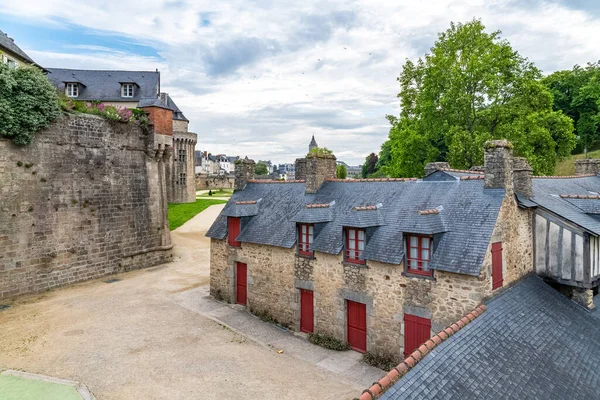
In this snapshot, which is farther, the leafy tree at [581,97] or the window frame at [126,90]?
the leafy tree at [581,97]

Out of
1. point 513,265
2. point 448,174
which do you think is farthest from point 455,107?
point 513,265

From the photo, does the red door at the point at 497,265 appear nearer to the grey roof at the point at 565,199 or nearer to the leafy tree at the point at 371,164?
the grey roof at the point at 565,199

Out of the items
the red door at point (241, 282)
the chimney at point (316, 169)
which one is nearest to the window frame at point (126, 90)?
the red door at point (241, 282)

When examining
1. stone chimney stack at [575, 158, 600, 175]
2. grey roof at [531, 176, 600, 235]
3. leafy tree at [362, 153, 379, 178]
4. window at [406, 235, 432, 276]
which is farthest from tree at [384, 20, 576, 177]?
leafy tree at [362, 153, 379, 178]

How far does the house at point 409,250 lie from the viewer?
8.29 meters

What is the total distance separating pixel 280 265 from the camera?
11.8m

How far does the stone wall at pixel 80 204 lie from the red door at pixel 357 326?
40.6ft

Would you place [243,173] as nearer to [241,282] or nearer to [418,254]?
[241,282]

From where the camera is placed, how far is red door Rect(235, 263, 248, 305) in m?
13.3

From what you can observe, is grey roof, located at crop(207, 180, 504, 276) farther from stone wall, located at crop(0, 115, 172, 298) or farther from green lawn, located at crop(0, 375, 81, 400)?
stone wall, located at crop(0, 115, 172, 298)

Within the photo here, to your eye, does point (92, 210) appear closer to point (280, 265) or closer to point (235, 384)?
point (280, 265)

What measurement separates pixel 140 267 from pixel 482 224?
636 inches

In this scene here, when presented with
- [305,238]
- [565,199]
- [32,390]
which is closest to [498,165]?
[565,199]

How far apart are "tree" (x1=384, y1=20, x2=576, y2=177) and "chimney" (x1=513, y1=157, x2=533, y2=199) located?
29.2ft
